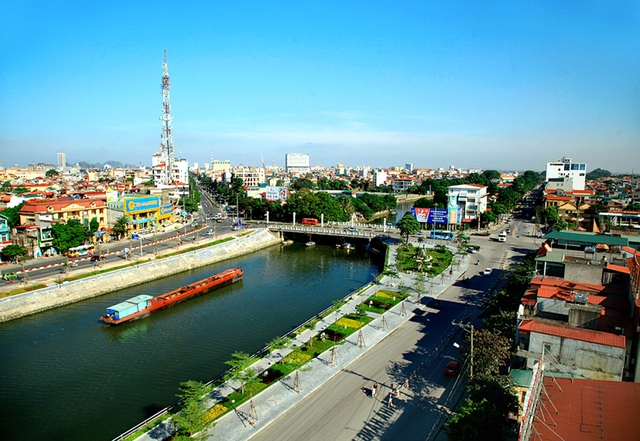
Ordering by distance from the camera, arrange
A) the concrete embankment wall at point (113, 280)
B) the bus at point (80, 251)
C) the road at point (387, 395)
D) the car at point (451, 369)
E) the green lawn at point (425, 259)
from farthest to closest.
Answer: the bus at point (80, 251) < the green lawn at point (425, 259) < the concrete embankment wall at point (113, 280) < the car at point (451, 369) < the road at point (387, 395)

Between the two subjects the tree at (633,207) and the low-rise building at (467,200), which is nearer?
the tree at (633,207)

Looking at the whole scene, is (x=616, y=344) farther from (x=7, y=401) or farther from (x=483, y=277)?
(x=7, y=401)

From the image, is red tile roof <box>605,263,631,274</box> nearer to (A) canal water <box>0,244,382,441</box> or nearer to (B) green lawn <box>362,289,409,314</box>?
(B) green lawn <box>362,289,409,314</box>

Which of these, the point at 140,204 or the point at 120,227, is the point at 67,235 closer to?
the point at 120,227

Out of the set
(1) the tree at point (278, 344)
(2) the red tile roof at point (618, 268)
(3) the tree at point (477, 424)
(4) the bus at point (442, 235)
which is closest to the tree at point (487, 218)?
(4) the bus at point (442, 235)

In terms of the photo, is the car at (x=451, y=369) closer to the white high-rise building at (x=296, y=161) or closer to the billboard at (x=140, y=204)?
the billboard at (x=140, y=204)

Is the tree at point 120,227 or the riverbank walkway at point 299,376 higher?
the tree at point 120,227
